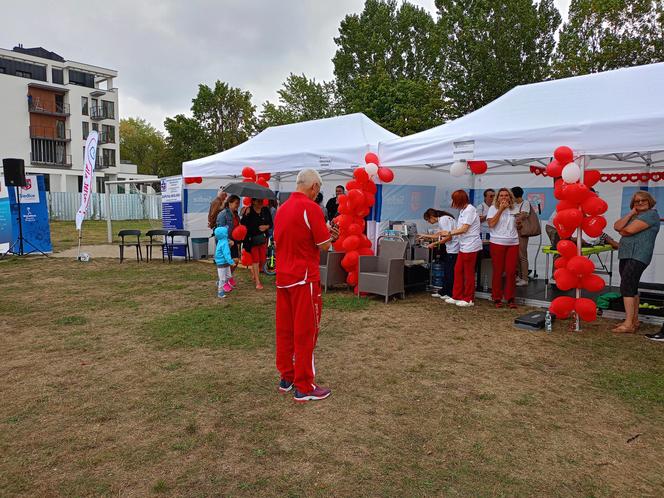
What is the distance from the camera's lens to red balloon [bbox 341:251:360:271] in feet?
24.3

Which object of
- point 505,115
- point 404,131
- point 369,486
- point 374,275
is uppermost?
point 404,131

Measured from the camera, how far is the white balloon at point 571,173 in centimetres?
511

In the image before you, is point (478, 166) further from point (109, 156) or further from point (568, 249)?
point (109, 156)

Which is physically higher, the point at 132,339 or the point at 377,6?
the point at 377,6

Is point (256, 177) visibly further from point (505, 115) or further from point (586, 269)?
point (586, 269)

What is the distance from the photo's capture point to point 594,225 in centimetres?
520

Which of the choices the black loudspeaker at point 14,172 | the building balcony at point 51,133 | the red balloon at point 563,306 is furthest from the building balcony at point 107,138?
the red balloon at point 563,306

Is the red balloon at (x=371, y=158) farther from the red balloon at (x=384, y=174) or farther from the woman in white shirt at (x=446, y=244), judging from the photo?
the woman in white shirt at (x=446, y=244)

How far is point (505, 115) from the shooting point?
20.8ft

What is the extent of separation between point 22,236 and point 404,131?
15.8m

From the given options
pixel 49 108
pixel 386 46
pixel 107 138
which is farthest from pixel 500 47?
pixel 49 108

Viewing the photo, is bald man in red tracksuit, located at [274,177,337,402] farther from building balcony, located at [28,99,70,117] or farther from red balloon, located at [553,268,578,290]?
building balcony, located at [28,99,70,117]

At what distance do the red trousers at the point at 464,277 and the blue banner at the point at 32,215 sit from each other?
11.1 meters

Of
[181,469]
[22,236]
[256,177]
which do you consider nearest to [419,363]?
[181,469]
